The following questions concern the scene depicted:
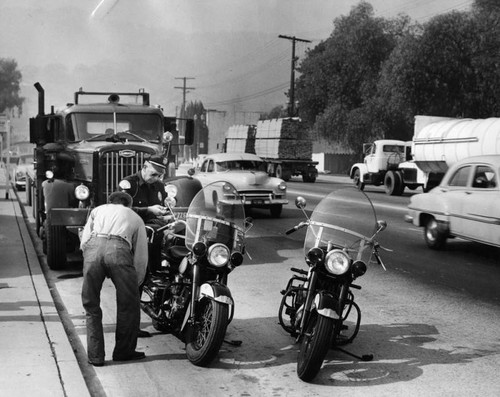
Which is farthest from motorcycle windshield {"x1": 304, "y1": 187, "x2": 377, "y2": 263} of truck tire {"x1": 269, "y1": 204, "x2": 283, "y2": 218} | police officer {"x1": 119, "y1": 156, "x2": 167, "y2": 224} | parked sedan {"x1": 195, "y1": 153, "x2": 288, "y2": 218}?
truck tire {"x1": 269, "y1": 204, "x2": 283, "y2": 218}

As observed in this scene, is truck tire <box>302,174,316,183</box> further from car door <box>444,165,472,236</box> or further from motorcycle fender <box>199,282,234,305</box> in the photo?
motorcycle fender <box>199,282,234,305</box>

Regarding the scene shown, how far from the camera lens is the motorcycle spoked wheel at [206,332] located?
551cm

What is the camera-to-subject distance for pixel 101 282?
18.7 ft

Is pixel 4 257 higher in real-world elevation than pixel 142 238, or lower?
lower

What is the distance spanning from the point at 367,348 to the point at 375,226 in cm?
124

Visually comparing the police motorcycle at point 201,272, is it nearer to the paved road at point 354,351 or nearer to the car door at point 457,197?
the paved road at point 354,351

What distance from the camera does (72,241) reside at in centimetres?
1074

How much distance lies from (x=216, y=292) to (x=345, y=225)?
1.29 metres

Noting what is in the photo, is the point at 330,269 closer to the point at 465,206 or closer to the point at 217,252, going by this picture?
the point at 217,252

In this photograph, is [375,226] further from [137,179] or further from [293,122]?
[293,122]

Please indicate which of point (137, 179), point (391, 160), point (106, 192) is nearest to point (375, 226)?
point (137, 179)

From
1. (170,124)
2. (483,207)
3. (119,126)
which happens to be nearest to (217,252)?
(483,207)

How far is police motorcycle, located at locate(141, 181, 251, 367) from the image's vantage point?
18.4 ft

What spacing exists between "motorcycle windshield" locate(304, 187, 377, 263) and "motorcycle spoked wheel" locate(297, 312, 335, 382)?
2.27ft
